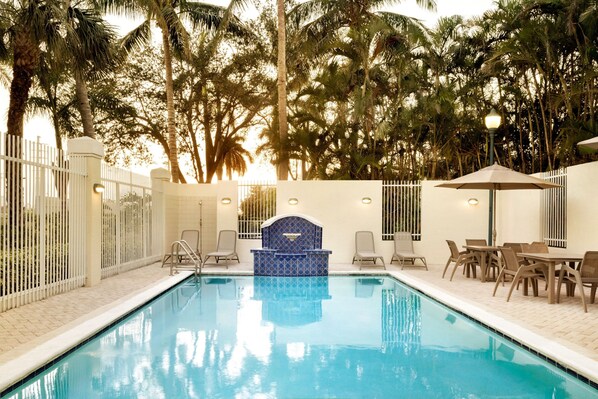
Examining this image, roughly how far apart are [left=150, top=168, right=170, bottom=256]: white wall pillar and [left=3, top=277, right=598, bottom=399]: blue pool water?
553cm

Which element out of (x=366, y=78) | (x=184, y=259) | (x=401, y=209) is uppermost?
(x=366, y=78)

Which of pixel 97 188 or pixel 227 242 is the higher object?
pixel 97 188

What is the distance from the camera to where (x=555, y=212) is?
11.1m

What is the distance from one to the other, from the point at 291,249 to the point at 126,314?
622 centimetres

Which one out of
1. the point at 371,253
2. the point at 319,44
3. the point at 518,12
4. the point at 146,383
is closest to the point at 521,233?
the point at 371,253

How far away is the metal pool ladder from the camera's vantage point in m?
11.6

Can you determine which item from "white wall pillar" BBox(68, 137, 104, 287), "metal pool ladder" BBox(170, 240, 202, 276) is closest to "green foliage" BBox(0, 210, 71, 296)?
"white wall pillar" BBox(68, 137, 104, 287)

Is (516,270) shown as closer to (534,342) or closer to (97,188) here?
(534,342)

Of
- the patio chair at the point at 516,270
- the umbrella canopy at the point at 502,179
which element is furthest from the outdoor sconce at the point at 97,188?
the patio chair at the point at 516,270

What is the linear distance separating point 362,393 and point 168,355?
7.33 ft

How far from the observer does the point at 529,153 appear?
54.4 ft

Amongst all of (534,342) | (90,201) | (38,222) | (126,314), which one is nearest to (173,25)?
(90,201)

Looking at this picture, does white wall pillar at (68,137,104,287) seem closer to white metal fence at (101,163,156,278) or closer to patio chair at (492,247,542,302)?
white metal fence at (101,163,156,278)

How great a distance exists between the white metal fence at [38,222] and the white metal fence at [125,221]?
1.39 meters
